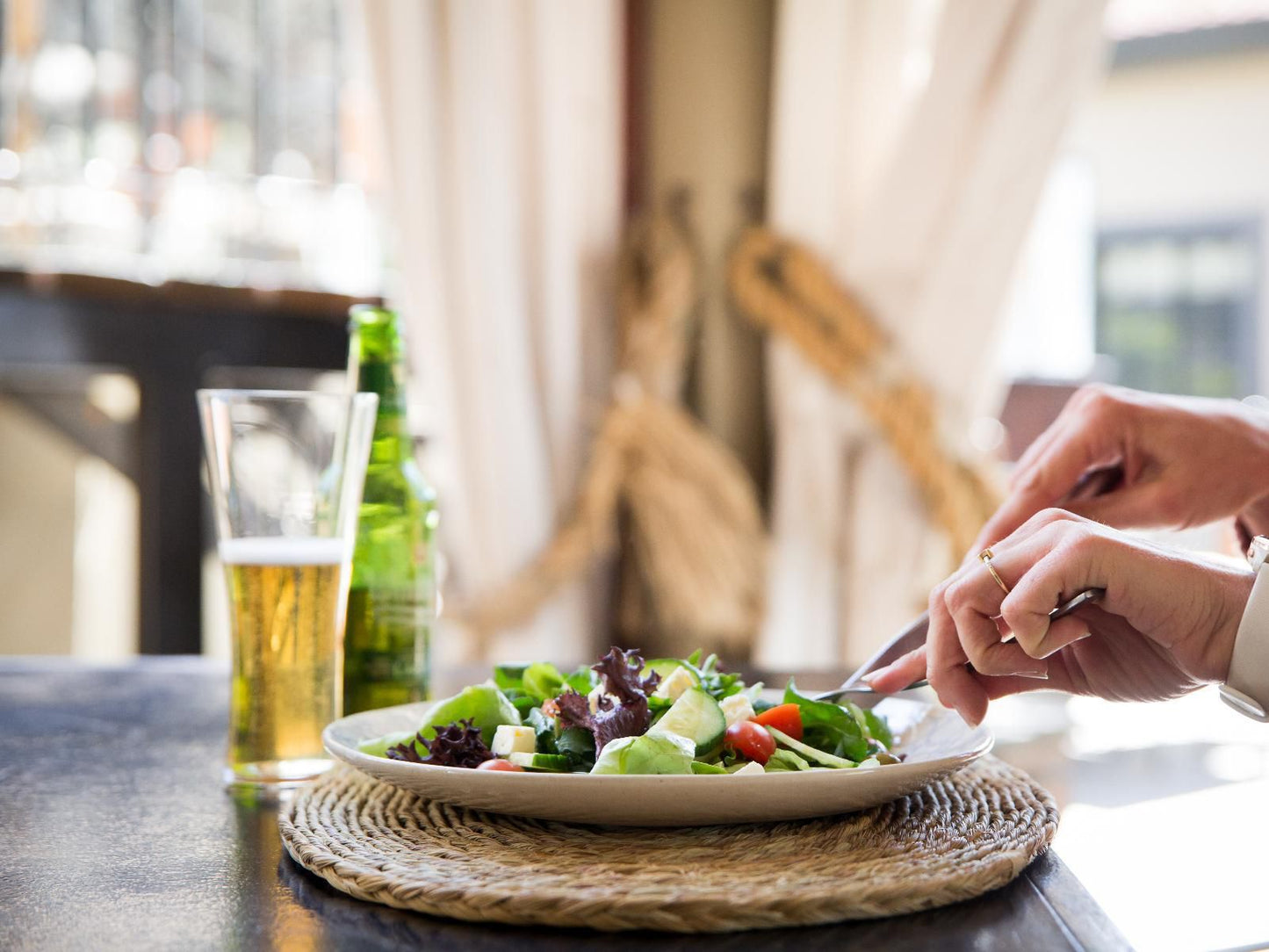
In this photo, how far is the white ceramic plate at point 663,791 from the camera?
66 centimetres

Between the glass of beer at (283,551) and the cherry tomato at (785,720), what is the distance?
31cm

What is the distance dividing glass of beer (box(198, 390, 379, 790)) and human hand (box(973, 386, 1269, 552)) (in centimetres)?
54

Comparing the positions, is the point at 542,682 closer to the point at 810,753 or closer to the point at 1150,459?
the point at 810,753

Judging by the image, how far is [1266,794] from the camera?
0.97 meters

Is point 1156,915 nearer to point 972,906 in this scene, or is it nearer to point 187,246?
point 972,906

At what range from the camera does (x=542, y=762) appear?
750mm

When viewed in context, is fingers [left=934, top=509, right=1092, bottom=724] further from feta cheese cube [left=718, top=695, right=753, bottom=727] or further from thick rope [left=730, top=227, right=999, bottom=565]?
thick rope [left=730, top=227, right=999, bottom=565]

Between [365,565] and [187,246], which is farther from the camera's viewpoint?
[187,246]

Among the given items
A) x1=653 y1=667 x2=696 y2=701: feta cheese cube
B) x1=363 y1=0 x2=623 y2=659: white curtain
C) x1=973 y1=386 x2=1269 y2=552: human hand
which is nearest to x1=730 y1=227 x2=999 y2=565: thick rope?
x1=363 y1=0 x2=623 y2=659: white curtain

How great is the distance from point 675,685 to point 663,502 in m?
1.31

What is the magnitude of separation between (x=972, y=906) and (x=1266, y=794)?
0.45 metres

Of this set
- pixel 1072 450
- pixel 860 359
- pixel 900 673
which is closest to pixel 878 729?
pixel 900 673

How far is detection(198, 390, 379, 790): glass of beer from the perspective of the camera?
0.88m

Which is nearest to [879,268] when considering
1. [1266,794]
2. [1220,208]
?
[1266,794]
